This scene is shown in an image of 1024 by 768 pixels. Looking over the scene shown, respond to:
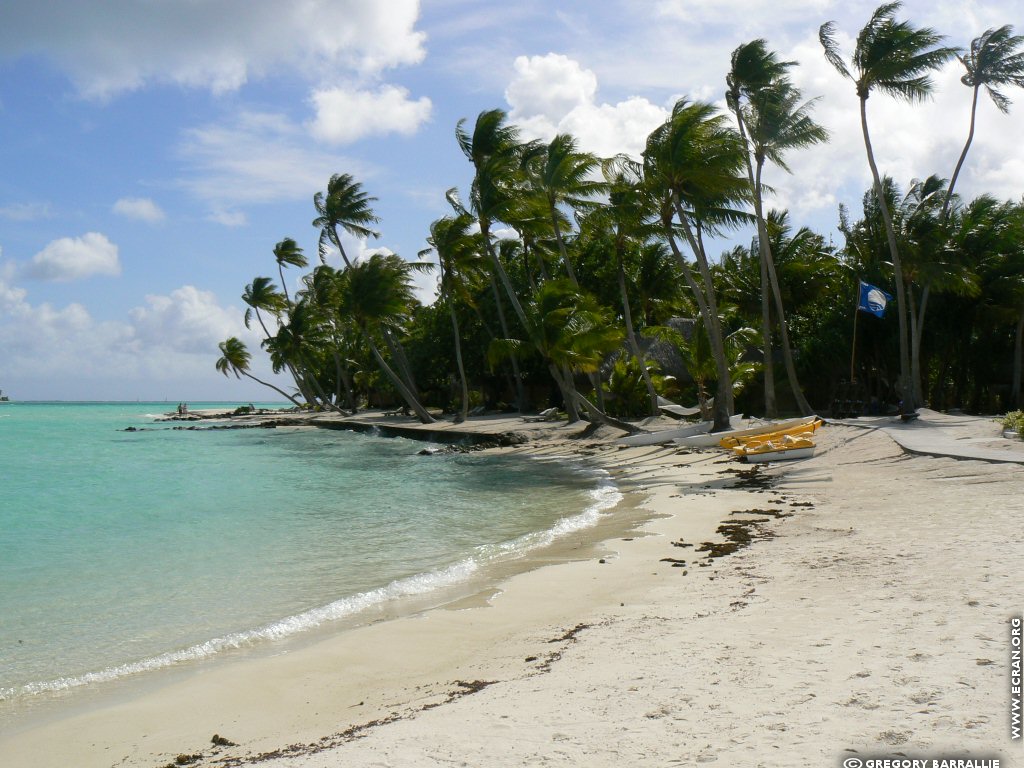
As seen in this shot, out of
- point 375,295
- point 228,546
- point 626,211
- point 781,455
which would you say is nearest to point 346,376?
point 375,295

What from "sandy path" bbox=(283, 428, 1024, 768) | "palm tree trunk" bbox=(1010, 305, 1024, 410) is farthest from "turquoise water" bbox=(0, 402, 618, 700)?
"palm tree trunk" bbox=(1010, 305, 1024, 410)

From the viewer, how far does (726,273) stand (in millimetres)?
31250

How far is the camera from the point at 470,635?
18.6ft

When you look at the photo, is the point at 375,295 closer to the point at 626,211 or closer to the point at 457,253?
the point at 457,253

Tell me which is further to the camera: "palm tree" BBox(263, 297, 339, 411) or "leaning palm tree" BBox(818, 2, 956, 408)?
"palm tree" BBox(263, 297, 339, 411)

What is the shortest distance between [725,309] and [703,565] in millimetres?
21774

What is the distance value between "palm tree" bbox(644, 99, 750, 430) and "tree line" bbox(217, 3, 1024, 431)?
55 mm

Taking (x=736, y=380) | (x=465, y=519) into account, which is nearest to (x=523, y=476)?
(x=465, y=519)

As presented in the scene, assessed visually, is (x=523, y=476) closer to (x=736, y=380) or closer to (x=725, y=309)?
(x=736, y=380)

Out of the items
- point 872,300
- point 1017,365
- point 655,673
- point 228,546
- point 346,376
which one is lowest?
point 228,546

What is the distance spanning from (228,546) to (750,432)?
11844mm

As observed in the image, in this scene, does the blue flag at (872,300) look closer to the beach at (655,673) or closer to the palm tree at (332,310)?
the beach at (655,673)

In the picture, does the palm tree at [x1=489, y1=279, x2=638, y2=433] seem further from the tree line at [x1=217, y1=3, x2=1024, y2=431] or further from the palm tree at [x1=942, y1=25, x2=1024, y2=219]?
the palm tree at [x1=942, y1=25, x2=1024, y2=219]

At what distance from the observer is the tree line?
68.2 ft
